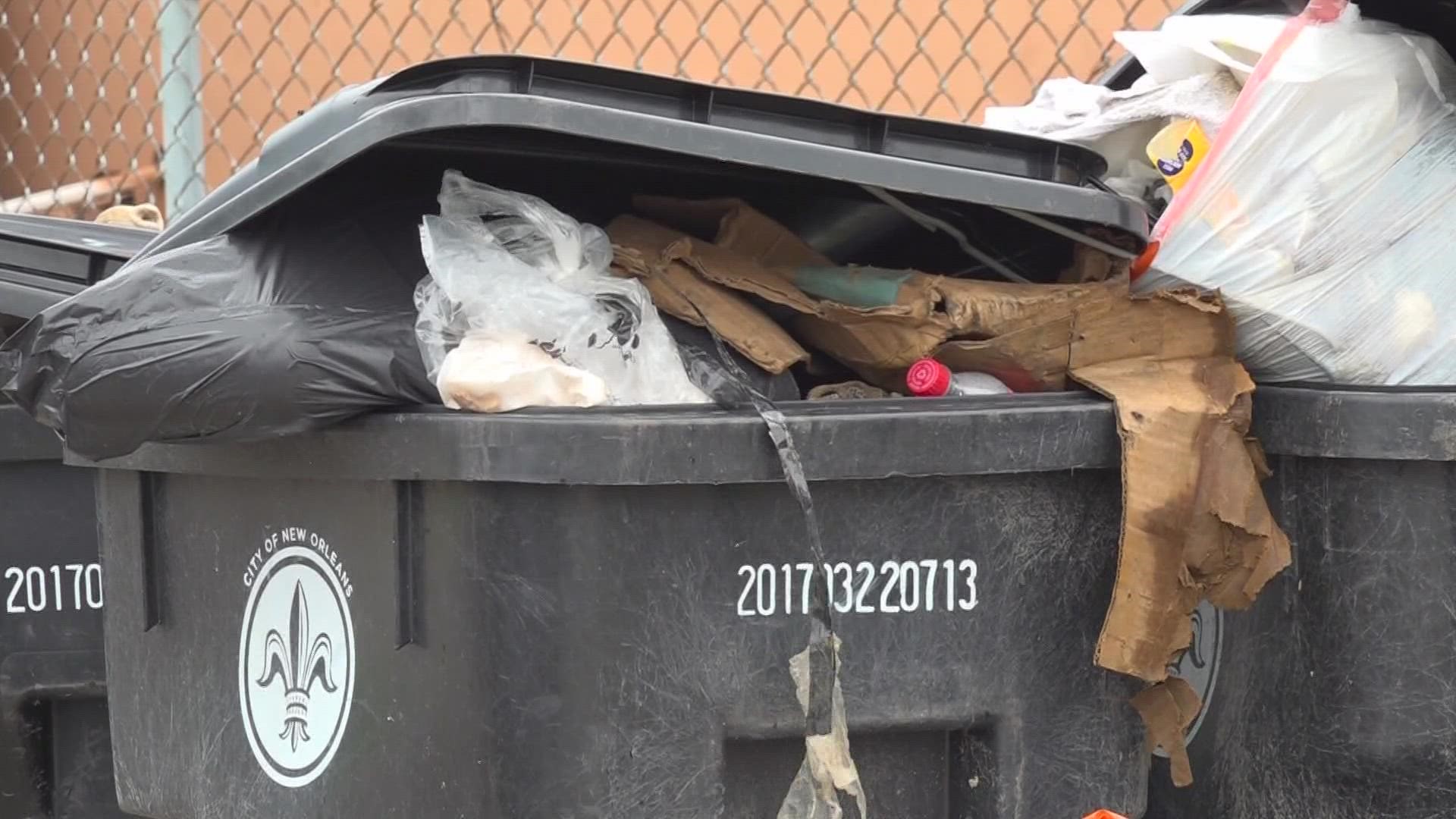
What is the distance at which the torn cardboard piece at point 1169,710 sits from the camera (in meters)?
1.91

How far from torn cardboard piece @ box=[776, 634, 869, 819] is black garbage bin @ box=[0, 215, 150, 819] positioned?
105 cm

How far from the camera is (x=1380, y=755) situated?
192cm

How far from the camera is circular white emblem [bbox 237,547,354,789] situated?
1.81 metres

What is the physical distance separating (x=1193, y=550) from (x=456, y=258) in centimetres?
81

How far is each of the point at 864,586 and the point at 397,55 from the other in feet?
10.7

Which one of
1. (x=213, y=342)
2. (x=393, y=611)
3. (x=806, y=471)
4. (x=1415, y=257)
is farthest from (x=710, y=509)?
(x=1415, y=257)

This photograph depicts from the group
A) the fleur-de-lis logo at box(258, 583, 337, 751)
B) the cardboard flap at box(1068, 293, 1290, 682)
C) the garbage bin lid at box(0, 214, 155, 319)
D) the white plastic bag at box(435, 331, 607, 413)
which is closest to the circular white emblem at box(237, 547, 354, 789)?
the fleur-de-lis logo at box(258, 583, 337, 751)

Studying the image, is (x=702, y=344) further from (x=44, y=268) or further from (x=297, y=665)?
(x=44, y=268)

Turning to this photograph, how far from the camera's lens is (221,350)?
1674 millimetres

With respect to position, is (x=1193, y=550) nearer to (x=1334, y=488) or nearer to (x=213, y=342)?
(x=1334, y=488)

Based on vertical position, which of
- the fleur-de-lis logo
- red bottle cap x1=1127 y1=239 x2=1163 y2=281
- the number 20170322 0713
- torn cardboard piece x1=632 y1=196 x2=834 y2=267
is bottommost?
the fleur-de-lis logo

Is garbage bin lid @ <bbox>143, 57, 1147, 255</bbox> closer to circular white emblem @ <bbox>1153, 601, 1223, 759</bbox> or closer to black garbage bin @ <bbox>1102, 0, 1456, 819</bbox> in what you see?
black garbage bin @ <bbox>1102, 0, 1456, 819</bbox>

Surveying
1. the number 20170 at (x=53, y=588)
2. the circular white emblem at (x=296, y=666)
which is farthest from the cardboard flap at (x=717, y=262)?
the number 20170 at (x=53, y=588)

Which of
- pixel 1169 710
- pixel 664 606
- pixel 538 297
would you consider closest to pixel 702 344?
pixel 538 297
